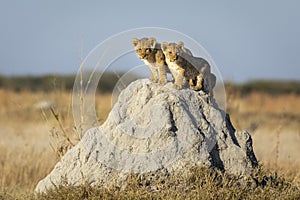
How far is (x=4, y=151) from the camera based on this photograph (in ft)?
36.1

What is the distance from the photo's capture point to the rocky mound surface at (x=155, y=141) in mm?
6750

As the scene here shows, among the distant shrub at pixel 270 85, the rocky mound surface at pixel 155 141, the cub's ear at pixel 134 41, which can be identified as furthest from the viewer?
the distant shrub at pixel 270 85

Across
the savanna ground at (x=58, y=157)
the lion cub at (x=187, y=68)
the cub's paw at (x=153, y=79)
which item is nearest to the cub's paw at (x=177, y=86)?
the lion cub at (x=187, y=68)

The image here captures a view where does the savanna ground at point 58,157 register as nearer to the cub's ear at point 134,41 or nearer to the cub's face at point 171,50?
the cub's face at point 171,50

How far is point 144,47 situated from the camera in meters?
6.95

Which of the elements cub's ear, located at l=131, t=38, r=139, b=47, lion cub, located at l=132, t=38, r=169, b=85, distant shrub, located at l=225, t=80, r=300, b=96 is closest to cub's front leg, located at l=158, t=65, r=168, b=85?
lion cub, located at l=132, t=38, r=169, b=85

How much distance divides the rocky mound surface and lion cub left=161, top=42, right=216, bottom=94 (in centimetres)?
12

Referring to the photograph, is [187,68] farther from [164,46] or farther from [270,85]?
[270,85]

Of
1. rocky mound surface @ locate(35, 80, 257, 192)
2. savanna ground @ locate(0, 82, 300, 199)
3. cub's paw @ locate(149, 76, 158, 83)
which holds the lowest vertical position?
savanna ground @ locate(0, 82, 300, 199)

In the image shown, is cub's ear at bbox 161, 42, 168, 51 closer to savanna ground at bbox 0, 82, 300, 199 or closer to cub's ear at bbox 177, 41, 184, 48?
cub's ear at bbox 177, 41, 184, 48

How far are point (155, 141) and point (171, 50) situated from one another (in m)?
0.97

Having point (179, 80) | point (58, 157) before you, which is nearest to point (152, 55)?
point (179, 80)

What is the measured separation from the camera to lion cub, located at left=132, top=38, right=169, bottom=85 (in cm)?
696

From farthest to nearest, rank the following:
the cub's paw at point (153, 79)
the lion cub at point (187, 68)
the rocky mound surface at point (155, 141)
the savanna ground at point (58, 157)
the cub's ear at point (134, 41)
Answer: the cub's paw at point (153, 79)
the cub's ear at point (134, 41)
the lion cub at point (187, 68)
the rocky mound surface at point (155, 141)
the savanna ground at point (58, 157)
